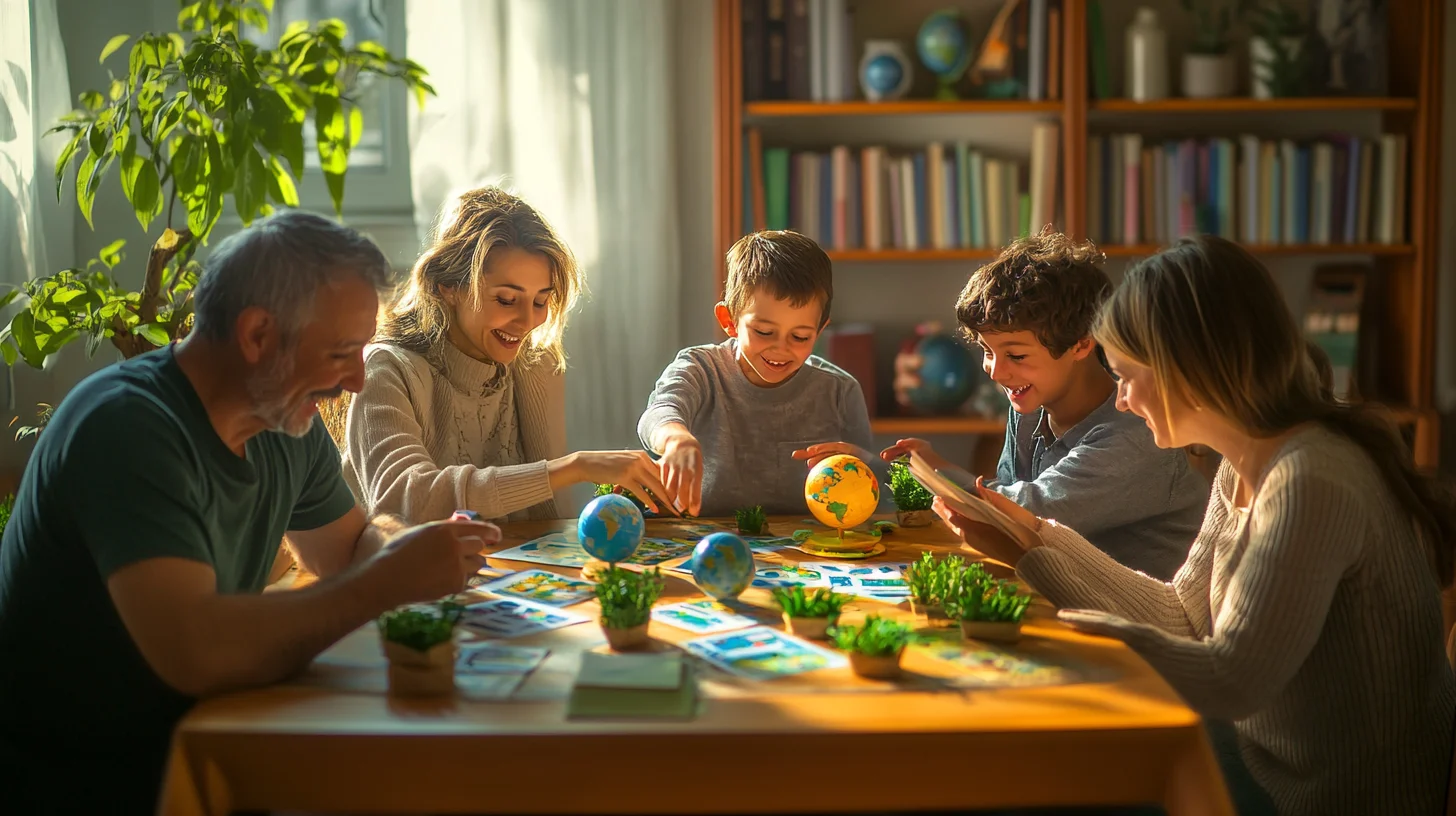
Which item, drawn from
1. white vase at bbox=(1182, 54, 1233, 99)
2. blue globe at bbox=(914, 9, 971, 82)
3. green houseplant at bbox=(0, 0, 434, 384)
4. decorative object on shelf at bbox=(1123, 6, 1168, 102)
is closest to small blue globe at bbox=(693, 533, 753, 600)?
green houseplant at bbox=(0, 0, 434, 384)

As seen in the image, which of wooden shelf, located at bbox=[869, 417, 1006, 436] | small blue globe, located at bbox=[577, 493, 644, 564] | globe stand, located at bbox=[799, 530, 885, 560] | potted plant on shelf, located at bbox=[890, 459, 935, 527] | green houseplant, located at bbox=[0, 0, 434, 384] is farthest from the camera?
wooden shelf, located at bbox=[869, 417, 1006, 436]

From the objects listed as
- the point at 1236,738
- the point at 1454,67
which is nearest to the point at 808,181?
the point at 1454,67

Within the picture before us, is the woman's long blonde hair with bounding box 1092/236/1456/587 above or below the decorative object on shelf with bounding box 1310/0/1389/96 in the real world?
below

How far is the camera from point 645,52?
3.92m

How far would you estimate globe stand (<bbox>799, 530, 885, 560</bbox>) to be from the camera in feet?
6.51

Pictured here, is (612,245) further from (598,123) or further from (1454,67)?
(1454,67)

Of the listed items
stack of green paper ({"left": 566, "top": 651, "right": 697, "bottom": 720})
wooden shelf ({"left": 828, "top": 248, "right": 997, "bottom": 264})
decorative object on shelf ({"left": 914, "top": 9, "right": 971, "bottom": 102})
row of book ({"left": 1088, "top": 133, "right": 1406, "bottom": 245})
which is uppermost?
decorative object on shelf ({"left": 914, "top": 9, "right": 971, "bottom": 102})

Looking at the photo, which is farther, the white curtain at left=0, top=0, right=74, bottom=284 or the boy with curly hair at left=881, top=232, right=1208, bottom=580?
the white curtain at left=0, top=0, right=74, bottom=284

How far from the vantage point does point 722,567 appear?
1661mm

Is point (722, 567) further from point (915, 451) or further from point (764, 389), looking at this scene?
point (764, 389)

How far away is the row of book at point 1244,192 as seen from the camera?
3.90 metres

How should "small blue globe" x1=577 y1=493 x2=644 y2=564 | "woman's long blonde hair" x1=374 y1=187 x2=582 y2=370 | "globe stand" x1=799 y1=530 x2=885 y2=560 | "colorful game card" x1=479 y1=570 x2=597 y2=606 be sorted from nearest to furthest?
"colorful game card" x1=479 y1=570 x2=597 y2=606, "small blue globe" x1=577 y1=493 x2=644 y2=564, "globe stand" x1=799 y1=530 x2=885 y2=560, "woman's long blonde hair" x1=374 y1=187 x2=582 y2=370

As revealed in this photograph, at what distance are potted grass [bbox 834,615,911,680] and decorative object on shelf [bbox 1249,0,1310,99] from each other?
10.2 ft

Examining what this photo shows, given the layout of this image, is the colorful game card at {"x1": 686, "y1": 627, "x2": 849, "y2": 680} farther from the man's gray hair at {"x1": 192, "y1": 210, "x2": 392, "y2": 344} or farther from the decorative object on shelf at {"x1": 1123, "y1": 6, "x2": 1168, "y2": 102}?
the decorative object on shelf at {"x1": 1123, "y1": 6, "x2": 1168, "y2": 102}
